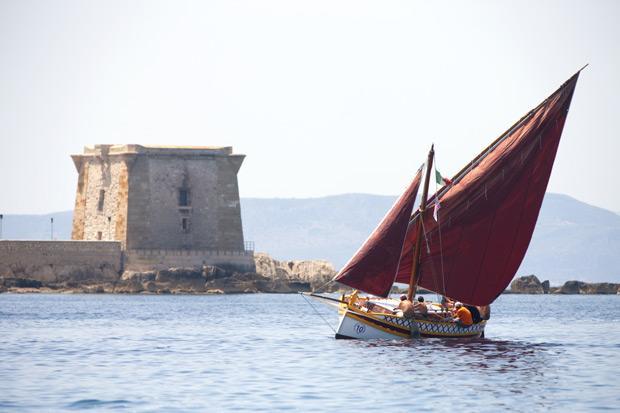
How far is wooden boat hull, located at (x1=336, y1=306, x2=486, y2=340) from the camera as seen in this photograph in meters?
41.1

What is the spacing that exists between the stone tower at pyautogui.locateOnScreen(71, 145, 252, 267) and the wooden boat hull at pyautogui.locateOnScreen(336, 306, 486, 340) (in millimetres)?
52820

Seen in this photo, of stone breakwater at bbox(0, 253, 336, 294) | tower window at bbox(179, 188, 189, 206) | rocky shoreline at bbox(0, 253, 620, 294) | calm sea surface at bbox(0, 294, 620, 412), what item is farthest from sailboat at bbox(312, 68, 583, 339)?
tower window at bbox(179, 188, 189, 206)

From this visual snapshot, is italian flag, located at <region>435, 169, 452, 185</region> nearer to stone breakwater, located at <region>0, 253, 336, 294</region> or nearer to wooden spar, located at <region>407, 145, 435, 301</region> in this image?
wooden spar, located at <region>407, 145, 435, 301</region>

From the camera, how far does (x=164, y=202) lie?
96.4m

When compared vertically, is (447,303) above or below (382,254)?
below

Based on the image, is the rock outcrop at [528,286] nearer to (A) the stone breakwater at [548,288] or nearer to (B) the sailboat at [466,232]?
(A) the stone breakwater at [548,288]

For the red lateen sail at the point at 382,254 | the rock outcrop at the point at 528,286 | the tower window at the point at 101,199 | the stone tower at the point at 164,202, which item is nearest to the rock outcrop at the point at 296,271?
the stone tower at the point at 164,202


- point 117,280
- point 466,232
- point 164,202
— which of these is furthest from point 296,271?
point 466,232

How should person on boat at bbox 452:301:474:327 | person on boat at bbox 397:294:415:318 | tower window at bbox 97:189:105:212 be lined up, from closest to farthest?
person on boat at bbox 397:294:415:318 < person on boat at bbox 452:301:474:327 < tower window at bbox 97:189:105:212

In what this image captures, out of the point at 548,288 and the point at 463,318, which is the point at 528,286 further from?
the point at 463,318

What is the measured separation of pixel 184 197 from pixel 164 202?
165cm

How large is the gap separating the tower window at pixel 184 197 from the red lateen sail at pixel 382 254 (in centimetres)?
5725

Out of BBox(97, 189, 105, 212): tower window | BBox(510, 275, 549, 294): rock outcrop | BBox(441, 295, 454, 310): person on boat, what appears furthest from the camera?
BBox(510, 275, 549, 294): rock outcrop

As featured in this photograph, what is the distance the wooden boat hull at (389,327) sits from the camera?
41.1 meters
